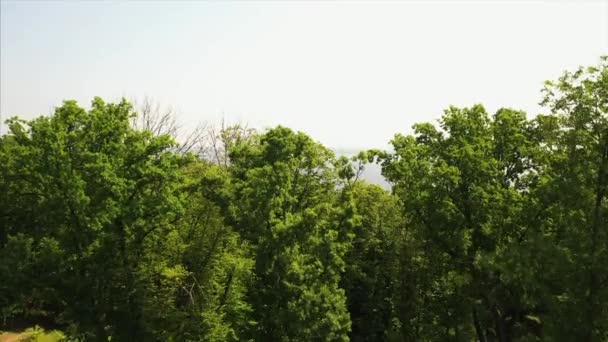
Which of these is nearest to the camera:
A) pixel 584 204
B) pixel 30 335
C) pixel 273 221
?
pixel 584 204

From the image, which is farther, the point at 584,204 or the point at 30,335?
the point at 30,335

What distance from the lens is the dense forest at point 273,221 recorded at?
1892cm

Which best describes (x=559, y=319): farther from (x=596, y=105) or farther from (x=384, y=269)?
(x=384, y=269)

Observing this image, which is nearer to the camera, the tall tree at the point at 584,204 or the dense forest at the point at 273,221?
the tall tree at the point at 584,204

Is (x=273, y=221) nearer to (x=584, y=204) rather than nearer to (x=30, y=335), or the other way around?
(x=584, y=204)

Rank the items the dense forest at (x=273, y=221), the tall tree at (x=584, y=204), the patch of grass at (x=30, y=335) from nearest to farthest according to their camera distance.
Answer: the tall tree at (x=584, y=204) < the dense forest at (x=273, y=221) < the patch of grass at (x=30, y=335)

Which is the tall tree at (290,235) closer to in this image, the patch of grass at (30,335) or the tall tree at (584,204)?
the tall tree at (584,204)

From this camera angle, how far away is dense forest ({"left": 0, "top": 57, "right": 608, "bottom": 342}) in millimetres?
18922

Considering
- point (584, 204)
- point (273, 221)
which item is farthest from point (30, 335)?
point (584, 204)

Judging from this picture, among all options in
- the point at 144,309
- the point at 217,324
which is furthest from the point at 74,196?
the point at 217,324

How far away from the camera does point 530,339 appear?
1786 centimetres

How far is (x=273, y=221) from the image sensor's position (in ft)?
65.9

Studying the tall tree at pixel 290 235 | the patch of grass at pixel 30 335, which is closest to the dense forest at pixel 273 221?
the tall tree at pixel 290 235

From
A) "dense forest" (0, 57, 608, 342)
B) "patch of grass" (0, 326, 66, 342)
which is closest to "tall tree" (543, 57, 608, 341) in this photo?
"dense forest" (0, 57, 608, 342)
